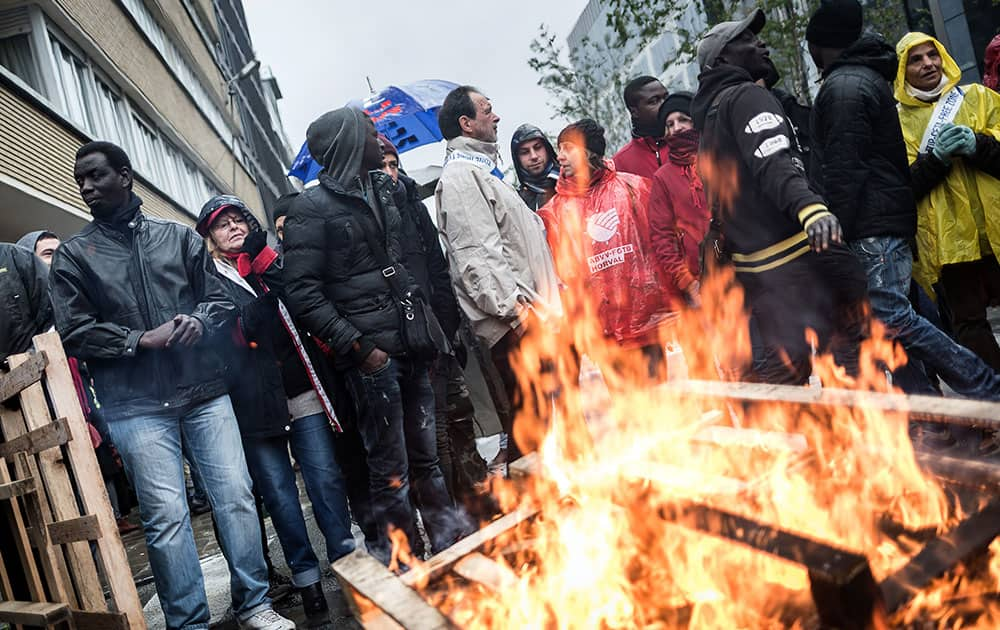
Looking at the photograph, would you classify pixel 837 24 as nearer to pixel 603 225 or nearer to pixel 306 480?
pixel 603 225

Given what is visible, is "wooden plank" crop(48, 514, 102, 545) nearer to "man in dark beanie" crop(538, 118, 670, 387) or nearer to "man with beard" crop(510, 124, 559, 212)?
"man in dark beanie" crop(538, 118, 670, 387)

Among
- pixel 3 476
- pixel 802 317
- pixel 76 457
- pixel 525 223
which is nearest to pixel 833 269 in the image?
pixel 802 317

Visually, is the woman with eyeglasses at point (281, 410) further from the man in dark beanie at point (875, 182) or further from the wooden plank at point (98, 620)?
the man in dark beanie at point (875, 182)

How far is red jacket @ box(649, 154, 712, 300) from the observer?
4.83 m

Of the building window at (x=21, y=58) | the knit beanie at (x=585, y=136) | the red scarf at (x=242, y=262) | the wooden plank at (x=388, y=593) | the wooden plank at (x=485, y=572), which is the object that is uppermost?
the building window at (x=21, y=58)

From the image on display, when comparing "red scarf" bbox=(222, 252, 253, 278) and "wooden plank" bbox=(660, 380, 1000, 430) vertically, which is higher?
"red scarf" bbox=(222, 252, 253, 278)

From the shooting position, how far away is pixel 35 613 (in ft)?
10.0

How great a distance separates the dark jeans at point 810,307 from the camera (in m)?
3.33

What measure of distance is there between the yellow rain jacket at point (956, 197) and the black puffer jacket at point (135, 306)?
12.4 ft

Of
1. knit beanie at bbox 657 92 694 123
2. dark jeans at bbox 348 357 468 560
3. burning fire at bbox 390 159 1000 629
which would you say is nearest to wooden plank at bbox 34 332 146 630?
dark jeans at bbox 348 357 468 560

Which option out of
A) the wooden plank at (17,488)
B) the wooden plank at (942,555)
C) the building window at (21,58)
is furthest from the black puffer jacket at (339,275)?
the building window at (21,58)

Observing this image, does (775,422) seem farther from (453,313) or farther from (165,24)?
(165,24)

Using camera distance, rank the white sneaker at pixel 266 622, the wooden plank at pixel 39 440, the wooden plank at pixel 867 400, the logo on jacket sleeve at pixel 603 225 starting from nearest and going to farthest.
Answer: the wooden plank at pixel 867 400 < the wooden plank at pixel 39 440 < the white sneaker at pixel 266 622 < the logo on jacket sleeve at pixel 603 225

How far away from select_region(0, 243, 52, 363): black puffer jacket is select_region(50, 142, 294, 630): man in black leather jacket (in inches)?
47.8
